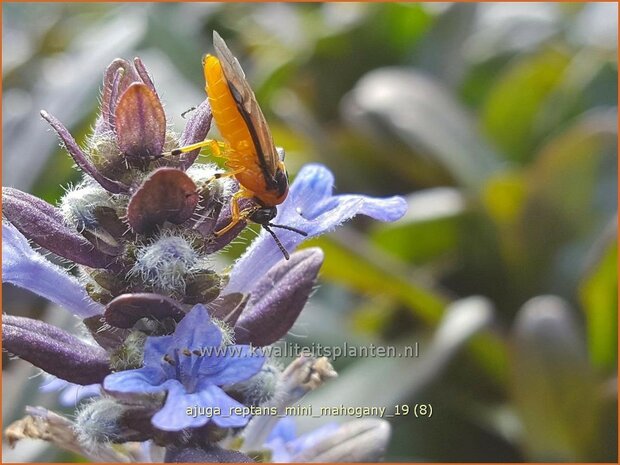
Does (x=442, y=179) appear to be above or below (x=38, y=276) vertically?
above

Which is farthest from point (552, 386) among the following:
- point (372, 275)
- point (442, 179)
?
point (442, 179)

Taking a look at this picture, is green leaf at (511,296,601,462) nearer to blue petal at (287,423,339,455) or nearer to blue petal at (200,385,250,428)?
blue petal at (287,423,339,455)

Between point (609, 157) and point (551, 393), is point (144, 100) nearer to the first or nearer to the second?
point (551, 393)

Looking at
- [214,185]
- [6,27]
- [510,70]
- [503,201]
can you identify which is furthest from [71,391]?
[6,27]

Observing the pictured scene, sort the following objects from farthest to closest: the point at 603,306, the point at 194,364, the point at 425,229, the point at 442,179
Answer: the point at 442,179 < the point at 425,229 < the point at 603,306 < the point at 194,364

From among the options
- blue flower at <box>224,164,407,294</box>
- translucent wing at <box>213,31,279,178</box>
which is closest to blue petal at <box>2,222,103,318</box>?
blue flower at <box>224,164,407,294</box>

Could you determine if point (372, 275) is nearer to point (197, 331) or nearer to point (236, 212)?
point (236, 212)
